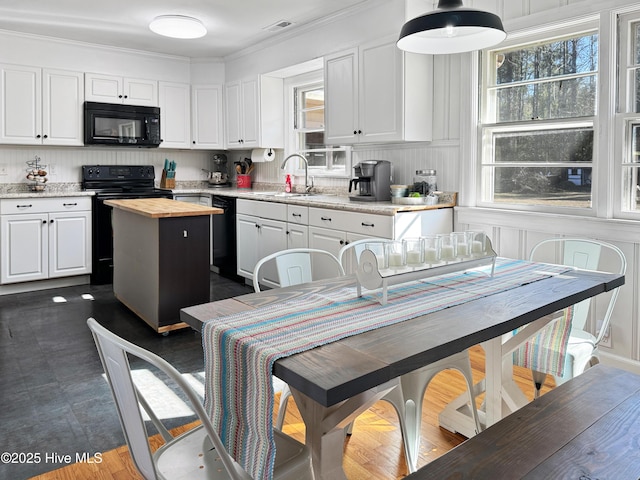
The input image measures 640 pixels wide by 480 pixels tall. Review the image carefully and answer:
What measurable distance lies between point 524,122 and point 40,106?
14.8 feet

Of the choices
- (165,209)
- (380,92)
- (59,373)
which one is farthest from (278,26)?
(59,373)

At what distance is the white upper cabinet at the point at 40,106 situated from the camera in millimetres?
5016

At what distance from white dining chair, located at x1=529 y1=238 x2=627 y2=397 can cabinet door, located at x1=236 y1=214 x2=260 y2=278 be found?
2.68m

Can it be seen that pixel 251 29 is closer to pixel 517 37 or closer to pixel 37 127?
pixel 37 127

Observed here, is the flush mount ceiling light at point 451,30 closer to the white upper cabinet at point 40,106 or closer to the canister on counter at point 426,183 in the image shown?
the canister on counter at point 426,183

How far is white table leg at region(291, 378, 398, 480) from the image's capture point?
143cm

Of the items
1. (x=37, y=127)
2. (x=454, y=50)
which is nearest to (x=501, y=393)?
(x=454, y=50)

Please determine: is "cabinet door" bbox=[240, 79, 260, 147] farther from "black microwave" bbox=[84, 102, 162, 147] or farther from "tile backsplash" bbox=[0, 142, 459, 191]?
"black microwave" bbox=[84, 102, 162, 147]

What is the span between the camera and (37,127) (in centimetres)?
518

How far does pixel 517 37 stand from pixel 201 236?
2.54 meters

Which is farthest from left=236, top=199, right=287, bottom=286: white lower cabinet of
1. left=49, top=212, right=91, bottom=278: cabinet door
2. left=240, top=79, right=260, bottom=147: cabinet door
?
left=49, top=212, right=91, bottom=278: cabinet door

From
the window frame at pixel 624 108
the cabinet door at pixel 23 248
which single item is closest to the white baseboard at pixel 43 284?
the cabinet door at pixel 23 248

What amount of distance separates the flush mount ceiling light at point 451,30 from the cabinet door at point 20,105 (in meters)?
4.30

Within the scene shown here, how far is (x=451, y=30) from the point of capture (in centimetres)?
211
